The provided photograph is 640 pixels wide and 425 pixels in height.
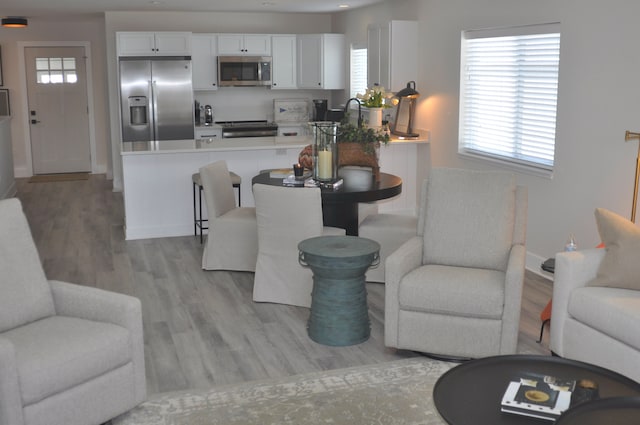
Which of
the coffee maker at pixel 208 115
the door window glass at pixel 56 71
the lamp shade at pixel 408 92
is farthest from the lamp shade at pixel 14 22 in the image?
the lamp shade at pixel 408 92

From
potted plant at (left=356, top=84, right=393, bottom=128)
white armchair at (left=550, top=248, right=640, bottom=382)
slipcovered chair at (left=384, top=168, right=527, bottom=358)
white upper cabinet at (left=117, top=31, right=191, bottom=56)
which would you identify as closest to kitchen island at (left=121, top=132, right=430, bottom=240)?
potted plant at (left=356, top=84, right=393, bottom=128)

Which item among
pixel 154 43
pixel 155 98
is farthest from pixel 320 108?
pixel 154 43

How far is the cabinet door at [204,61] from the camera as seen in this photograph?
9.45m

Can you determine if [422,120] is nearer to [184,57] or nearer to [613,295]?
[184,57]

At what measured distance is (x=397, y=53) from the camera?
25.4 ft

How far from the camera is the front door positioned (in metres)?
11.1

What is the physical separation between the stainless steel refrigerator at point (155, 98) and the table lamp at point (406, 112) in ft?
9.03

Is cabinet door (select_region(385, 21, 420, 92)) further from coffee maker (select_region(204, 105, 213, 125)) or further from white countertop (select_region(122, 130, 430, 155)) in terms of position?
coffee maker (select_region(204, 105, 213, 125))

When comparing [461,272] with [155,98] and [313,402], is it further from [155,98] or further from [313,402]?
[155,98]

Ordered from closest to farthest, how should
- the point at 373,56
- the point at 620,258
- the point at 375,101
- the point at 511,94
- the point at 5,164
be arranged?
the point at 620,258 < the point at 511,94 < the point at 375,101 < the point at 373,56 < the point at 5,164

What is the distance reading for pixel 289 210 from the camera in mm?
4777

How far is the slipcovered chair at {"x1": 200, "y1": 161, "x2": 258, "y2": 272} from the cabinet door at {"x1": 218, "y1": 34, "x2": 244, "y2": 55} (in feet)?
13.3

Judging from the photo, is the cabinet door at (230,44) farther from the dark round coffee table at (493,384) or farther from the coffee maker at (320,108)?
the dark round coffee table at (493,384)

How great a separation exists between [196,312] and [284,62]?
18.4ft
